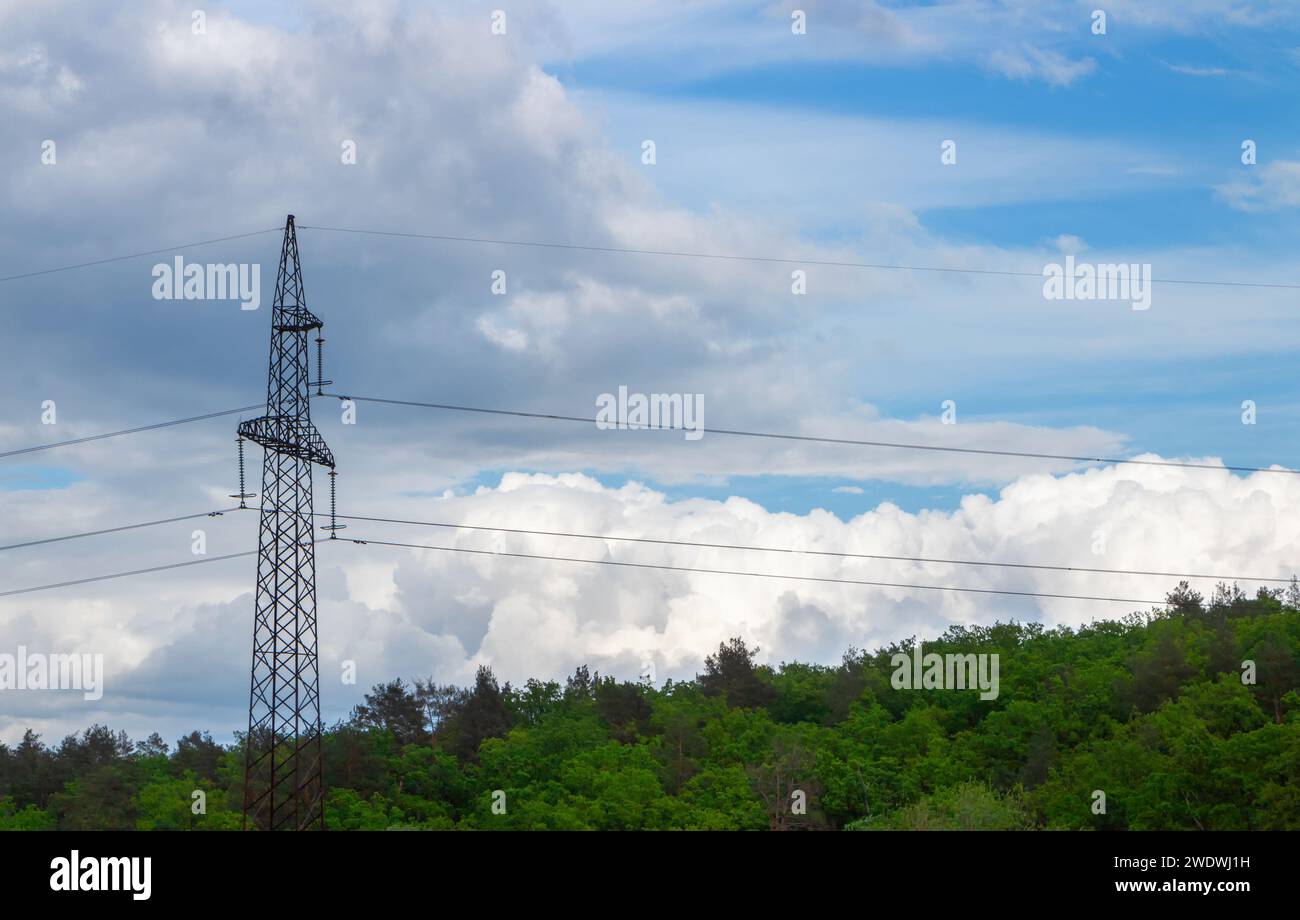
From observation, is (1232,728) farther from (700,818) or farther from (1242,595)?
(1242,595)

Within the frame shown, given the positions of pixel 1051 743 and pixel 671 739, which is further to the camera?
pixel 671 739

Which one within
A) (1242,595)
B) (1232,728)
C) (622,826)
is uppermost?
(1242,595)

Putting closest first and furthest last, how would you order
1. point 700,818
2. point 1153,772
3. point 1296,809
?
point 1296,809, point 1153,772, point 700,818

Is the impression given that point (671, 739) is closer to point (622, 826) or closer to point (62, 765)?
point (622, 826)
